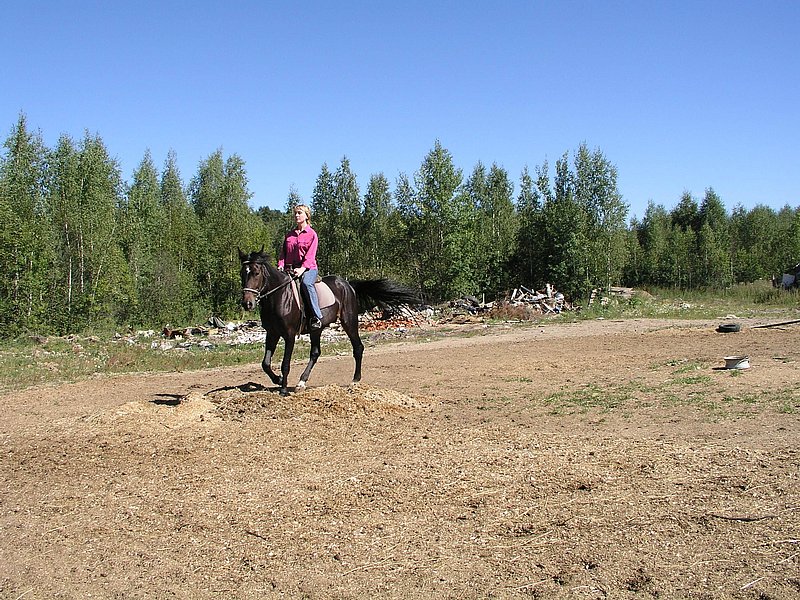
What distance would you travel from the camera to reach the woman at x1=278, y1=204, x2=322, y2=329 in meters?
9.91

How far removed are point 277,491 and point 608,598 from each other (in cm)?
307

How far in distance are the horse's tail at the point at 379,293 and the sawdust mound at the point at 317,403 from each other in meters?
2.68

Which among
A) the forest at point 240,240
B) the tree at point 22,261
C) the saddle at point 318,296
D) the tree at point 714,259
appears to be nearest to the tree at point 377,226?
the forest at point 240,240

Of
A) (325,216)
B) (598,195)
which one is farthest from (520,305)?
(325,216)

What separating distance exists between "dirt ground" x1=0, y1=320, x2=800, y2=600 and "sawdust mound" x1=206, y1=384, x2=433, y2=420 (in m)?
0.04

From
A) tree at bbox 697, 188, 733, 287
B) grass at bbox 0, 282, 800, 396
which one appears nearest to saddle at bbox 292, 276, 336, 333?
grass at bbox 0, 282, 800, 396

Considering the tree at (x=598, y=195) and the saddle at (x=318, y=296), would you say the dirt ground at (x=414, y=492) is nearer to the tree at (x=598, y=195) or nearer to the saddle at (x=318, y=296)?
the saddle at (x=318, y=296)

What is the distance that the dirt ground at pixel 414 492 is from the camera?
3986 millimetres

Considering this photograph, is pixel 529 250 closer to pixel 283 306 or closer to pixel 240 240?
pixel 240 240

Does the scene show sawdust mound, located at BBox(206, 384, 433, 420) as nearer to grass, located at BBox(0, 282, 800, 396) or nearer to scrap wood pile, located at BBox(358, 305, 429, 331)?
grass, located at BBox(0, 282, 800, 396)

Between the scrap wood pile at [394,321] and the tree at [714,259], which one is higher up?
the tree at [714,259]

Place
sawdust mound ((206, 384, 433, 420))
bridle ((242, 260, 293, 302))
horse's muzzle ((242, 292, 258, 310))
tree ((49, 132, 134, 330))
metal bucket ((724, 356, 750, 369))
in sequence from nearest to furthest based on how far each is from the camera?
sawdust mound ((206, 384, 433, 420)) < horse's muzzle ((242, 292, 258, 310)) < bridle ((242, 260, 293, 302)) < metal bucket ((724, 356, 750, 369)) < tree ((49, 132, 134, 330))

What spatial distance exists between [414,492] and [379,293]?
6.63 meters

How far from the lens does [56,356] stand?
16969 mm
